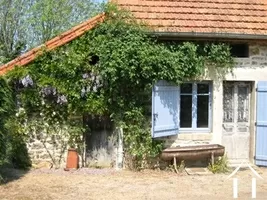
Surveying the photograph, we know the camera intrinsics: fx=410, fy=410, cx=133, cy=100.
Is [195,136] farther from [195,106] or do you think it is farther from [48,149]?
[48,149]

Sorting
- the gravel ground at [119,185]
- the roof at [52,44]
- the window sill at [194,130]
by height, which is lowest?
the gravel ground at [119,185]

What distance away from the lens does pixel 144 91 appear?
10023 mm

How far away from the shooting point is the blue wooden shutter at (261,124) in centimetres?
1052

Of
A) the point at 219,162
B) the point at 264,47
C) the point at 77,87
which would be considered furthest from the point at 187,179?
the point at 264,47

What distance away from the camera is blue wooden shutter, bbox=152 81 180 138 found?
9738mm

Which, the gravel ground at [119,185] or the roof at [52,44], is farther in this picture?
the roof at [52,44]

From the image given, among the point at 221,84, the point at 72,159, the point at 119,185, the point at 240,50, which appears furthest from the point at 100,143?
the point at 240,50

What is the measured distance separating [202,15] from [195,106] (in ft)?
7.85

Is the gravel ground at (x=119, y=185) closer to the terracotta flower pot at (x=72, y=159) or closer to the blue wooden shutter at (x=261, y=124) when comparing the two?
the terracotta flower pot at (x=72, y=159)

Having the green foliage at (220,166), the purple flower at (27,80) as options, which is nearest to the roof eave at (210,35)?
the green foliage at (220,166)

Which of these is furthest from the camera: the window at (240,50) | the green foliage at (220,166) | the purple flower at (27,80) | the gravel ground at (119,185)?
the window at (240,50)

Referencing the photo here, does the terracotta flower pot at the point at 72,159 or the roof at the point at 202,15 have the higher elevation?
the roof at the point at 202,15

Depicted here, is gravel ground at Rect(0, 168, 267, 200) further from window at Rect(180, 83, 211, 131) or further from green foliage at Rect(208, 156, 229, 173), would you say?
window at Rect(180, 83, 211, 131)

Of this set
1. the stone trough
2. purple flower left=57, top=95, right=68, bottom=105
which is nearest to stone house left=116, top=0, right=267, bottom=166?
the stone trough
